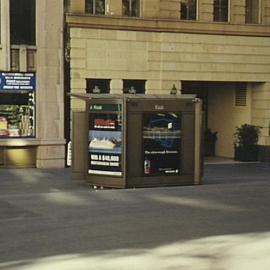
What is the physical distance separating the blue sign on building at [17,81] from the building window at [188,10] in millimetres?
5905

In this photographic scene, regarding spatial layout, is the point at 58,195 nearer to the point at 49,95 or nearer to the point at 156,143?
the point at 156,143

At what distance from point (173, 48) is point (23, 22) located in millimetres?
5277

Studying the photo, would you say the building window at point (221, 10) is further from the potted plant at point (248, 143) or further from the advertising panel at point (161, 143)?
the advertising panel at point (161, 143)

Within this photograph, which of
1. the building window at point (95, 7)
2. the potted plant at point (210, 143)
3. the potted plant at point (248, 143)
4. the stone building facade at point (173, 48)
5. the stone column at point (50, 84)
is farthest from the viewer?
the potted plant at point (210, 143)

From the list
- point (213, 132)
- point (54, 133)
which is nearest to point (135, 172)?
point (54, 133)

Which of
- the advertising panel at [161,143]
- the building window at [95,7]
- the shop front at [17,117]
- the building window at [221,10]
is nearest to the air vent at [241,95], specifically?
the building window at [221,10]

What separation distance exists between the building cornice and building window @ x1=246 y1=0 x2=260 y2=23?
1.35ft

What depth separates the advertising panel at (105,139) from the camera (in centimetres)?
1526

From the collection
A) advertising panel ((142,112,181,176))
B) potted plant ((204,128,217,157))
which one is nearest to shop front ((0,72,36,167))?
advertising panel ((142,112,181,176))

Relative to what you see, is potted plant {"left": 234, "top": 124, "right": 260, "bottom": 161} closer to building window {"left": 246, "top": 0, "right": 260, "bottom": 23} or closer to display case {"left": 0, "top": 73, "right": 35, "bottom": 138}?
building window {"left": 246, "top": 0, "right": 260, "bottom": 23}

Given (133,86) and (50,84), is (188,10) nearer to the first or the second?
(133,86)

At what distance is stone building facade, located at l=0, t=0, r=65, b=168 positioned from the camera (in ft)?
67.3

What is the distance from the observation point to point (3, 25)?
66.4 feet

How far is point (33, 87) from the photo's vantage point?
67.9ft
